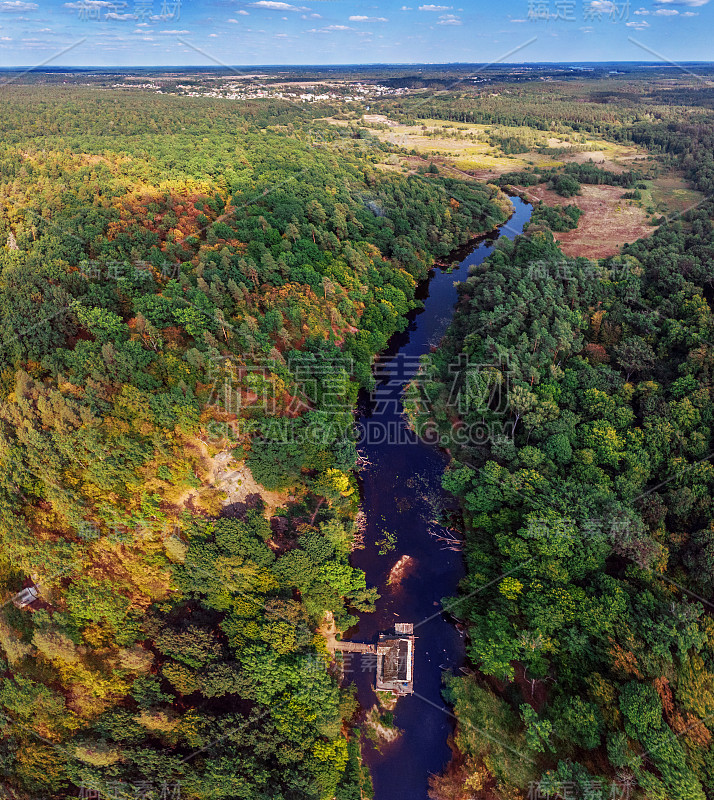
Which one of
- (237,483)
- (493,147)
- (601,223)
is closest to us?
(237,483)

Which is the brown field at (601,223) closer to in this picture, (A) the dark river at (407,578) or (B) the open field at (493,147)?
(B) the open field at (493,147)

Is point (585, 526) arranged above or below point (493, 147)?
below

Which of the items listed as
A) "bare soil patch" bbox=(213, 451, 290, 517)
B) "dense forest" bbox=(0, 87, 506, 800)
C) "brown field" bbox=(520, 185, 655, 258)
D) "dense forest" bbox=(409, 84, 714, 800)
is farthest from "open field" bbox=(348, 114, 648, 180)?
"bare soil patch" bbox=(213, 451, 290, 517)

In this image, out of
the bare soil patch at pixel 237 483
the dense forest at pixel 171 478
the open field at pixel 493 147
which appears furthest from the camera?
the open field at pixel 493 147

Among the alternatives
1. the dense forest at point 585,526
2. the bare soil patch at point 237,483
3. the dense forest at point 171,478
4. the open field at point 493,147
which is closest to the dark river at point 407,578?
the dense forest at point 585,526

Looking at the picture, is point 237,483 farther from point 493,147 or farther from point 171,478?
point 493,147

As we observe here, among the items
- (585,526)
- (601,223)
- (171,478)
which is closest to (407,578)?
(585,526)

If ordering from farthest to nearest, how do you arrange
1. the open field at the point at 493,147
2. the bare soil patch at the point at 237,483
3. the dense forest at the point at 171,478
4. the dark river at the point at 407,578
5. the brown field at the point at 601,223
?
the open field at the point at 493,147
the brown field at the point at 601,223
the bare soil patch at the point at 237,483
the dark river at the point at 407,578
the dense forest at the point at 171,478
